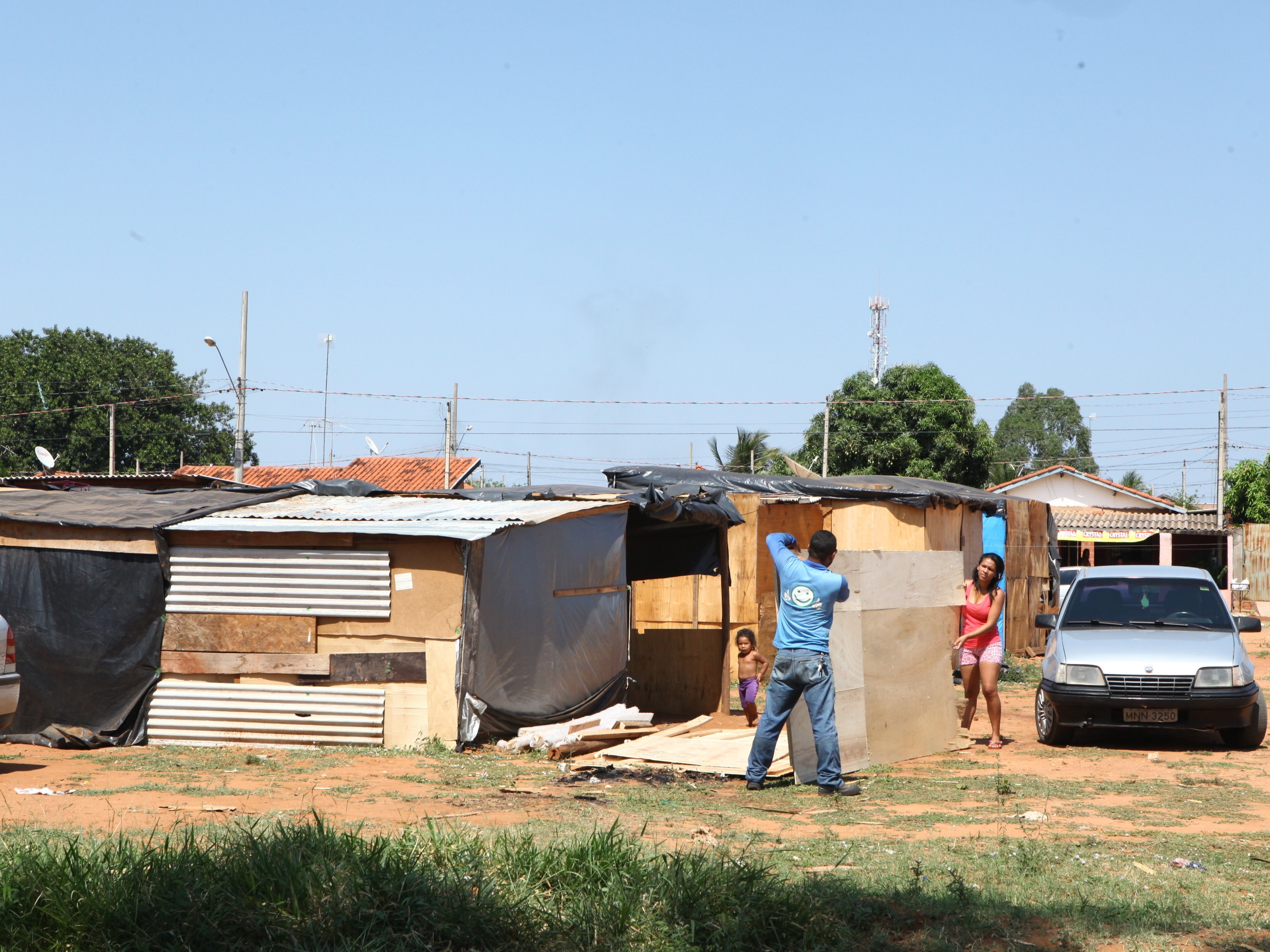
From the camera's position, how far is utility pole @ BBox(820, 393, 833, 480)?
134 feet

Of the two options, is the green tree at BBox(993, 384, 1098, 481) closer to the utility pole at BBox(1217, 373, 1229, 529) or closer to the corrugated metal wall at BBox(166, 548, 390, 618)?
the utility pole at BBox(1217, 373, 1229, 529)

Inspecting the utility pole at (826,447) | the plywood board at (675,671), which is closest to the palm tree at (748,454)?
the utility pole at (826,447)

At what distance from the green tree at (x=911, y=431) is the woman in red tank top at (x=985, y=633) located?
28.9 m

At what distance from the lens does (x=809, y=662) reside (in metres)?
8.53

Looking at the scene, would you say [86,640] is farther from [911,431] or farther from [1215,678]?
[911,431]

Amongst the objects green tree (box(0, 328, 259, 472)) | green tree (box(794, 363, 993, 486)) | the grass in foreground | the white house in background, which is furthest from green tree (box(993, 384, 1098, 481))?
the grass in foreground

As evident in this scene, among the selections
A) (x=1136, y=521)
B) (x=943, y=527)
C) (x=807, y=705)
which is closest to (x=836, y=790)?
(x=807, y=705)

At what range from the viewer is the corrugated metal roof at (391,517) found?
10.3 meters

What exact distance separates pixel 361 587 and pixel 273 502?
2.16 metres

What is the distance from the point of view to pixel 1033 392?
99.9 meters

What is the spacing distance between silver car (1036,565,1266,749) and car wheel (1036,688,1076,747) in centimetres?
1

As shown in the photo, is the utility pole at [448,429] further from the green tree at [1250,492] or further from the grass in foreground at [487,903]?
the grass in foreground at [487,903]

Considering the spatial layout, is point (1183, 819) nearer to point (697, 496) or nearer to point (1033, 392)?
point (697, 496)

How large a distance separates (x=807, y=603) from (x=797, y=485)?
9.66 m
